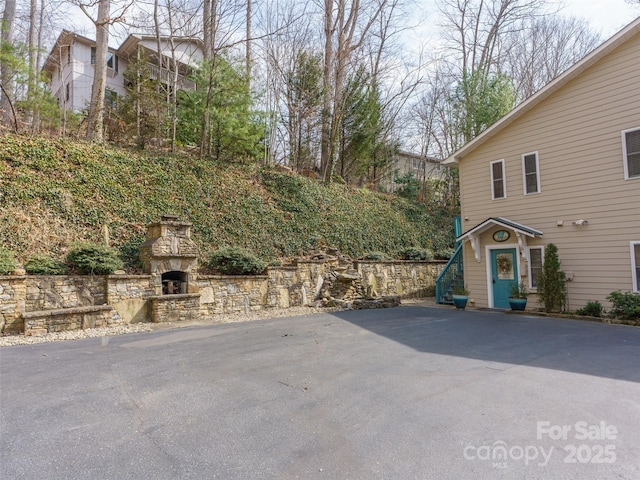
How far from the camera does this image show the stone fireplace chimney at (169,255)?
873 cm

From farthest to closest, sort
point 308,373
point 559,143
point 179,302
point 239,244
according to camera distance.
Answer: point 239,244
point 559,143
point 179,302
point 308,373

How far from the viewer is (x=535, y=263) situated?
34.2ft

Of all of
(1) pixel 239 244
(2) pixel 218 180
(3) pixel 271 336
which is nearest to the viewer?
(3) pixel 271 336

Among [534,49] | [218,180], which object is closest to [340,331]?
[218,180]

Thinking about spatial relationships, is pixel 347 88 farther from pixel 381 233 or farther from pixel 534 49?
pixel 534 49

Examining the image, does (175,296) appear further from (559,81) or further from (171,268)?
(559,81)

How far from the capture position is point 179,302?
872 centimetres

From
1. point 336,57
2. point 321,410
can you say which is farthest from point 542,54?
point 321,410

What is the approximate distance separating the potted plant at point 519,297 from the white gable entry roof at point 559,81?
4.77 metres

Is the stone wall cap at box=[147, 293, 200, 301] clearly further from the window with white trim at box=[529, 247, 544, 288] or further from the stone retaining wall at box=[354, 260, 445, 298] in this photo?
the window with white trim at box=[529, 247, 544, 288]

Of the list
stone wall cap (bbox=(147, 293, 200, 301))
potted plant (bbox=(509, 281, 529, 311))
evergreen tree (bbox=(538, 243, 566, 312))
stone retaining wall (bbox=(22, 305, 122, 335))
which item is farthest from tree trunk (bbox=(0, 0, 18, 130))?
evergreen tree (bbox=(538, 243, 566, 312))

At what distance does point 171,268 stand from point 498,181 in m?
10.0

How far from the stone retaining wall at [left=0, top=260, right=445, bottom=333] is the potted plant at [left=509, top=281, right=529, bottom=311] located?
5527 millimetres

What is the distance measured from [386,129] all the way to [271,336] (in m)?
17.7
